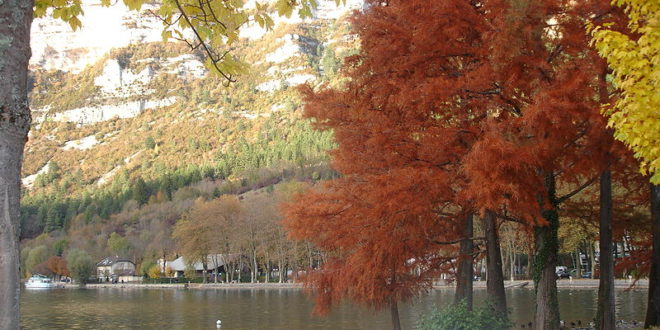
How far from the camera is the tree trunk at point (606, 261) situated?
43.3 feet

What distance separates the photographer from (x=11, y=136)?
268cm

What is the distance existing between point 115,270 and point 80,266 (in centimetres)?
1389

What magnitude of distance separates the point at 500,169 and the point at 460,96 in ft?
8.56

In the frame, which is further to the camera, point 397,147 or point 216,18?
point 397,147

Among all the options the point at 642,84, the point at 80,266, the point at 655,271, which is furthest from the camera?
the point at 80,266

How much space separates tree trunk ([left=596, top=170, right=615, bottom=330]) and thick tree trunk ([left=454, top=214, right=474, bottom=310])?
10.1 ft

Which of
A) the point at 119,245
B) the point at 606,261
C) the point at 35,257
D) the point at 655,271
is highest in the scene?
the point at 119,245

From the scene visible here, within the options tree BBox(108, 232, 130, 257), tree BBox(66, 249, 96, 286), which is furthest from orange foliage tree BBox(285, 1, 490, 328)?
tree BBox(108, 232, 130, 257)

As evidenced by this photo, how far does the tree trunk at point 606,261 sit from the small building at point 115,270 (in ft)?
293

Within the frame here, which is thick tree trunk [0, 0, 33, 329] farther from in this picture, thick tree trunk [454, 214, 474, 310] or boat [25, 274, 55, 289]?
boat [25, 274, 55, 289]

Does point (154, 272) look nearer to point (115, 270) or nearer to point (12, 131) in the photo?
point (115, 270)

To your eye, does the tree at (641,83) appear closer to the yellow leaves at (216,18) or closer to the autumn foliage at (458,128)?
the autumn foliage at (458,128)

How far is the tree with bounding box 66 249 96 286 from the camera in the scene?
8525cm

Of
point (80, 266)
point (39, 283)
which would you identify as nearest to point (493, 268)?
point (80, 266)
